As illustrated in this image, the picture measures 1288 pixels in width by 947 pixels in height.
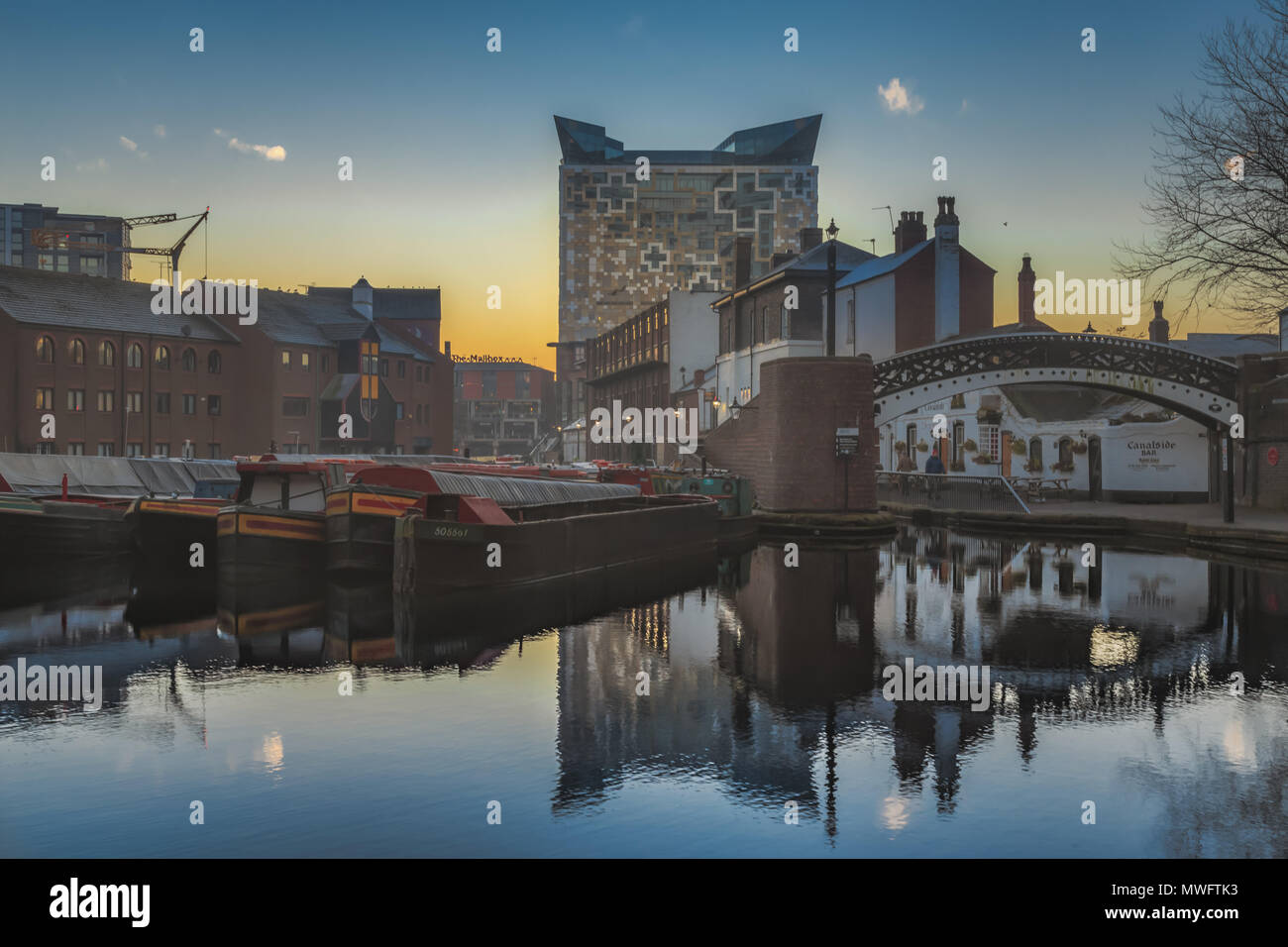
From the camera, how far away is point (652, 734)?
30.0ft

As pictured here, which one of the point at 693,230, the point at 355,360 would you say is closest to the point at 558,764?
the point at 355,360

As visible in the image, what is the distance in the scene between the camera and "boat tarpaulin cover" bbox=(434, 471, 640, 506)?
70.5 ft

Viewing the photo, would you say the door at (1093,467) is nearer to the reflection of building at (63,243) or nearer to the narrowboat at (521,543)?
the narrowboat at (521,543)

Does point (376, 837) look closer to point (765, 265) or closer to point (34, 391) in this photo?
point (34, 391)

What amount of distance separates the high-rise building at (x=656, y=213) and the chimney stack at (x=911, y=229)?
14128 centimetres

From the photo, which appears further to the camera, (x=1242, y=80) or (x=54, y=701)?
(x=1242, y=80)

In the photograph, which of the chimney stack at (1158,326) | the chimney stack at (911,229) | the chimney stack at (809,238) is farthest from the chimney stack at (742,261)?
the chimney stack at (1158,326)

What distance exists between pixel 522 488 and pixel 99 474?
15175 mm

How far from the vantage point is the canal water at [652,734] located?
662 cm

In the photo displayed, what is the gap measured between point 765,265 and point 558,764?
168965 millimetres

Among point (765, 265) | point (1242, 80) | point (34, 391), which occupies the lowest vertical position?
point (34, 391)

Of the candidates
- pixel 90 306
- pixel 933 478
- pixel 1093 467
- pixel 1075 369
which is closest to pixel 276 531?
pixel 933 478

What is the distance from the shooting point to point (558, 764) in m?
8.14

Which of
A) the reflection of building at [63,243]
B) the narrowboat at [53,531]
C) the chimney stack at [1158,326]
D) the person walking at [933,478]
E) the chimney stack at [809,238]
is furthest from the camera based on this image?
the reflection of building at [63,243]
